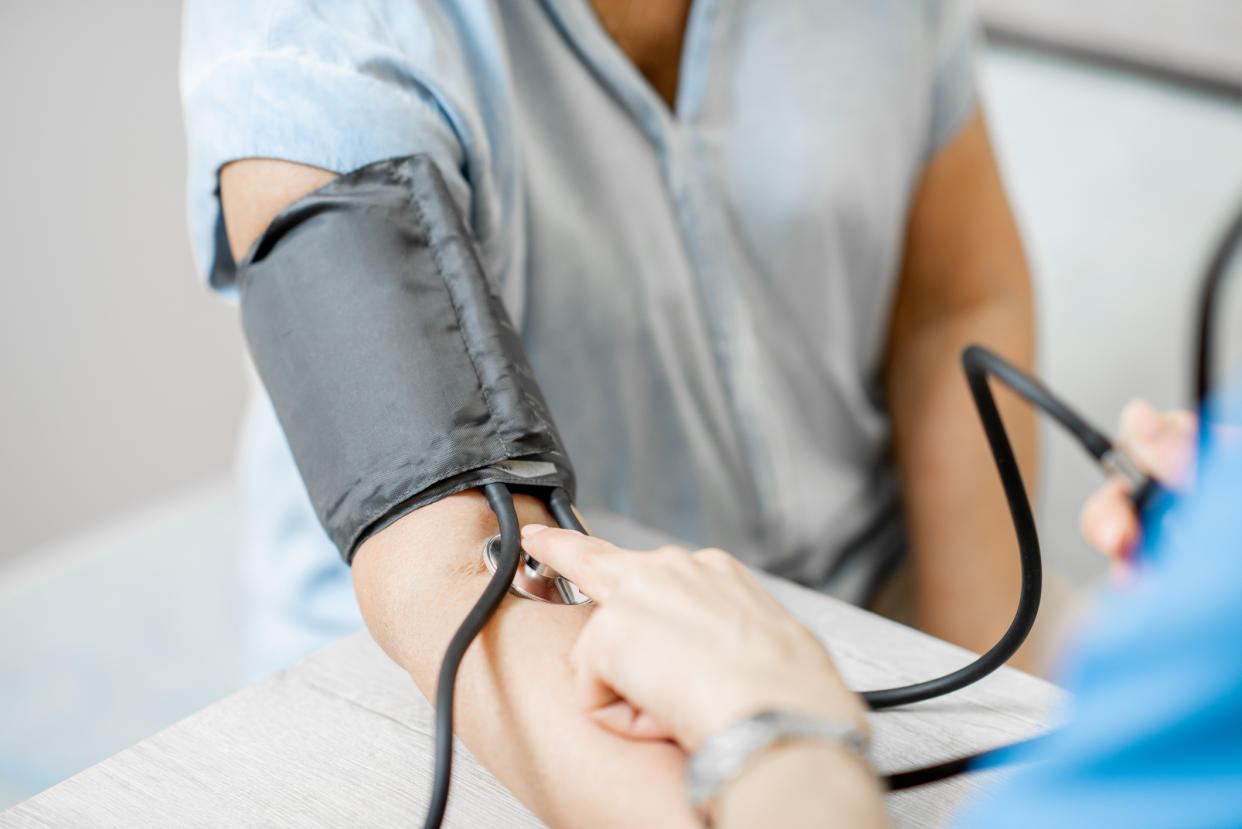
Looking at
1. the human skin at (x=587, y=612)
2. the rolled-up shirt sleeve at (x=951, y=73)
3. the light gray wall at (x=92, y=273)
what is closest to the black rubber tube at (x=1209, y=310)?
the human skin at (x=587, y=612)

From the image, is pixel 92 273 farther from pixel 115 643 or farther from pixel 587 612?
Result: pixel 587 612

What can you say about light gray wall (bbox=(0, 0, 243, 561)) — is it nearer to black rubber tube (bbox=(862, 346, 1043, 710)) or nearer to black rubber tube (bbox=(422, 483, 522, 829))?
black rubber tube (bbox=(422, 483, 522, 829))

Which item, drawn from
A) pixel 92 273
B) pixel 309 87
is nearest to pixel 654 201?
pixel 309 87

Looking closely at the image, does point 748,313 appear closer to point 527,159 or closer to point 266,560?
point 527,159

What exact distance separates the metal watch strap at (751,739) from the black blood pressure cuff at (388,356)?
16 cm

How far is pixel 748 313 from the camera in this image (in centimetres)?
67

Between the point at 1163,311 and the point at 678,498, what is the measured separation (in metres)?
1.32

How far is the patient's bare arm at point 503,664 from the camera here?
0.32m

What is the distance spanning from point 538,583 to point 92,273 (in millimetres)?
1206

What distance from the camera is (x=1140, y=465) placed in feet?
1.10

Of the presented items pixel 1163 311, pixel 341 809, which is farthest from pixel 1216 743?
pixel 1163 311

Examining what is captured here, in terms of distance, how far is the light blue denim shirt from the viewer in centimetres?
45

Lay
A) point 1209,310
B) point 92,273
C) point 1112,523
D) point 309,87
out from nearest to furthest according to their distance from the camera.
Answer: point 1112,523 < point 309,87 < point 1209,310 < point 92,273

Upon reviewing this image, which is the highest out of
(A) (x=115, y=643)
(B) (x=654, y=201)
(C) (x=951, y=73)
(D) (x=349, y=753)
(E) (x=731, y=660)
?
(C) (x=951, y=73)
